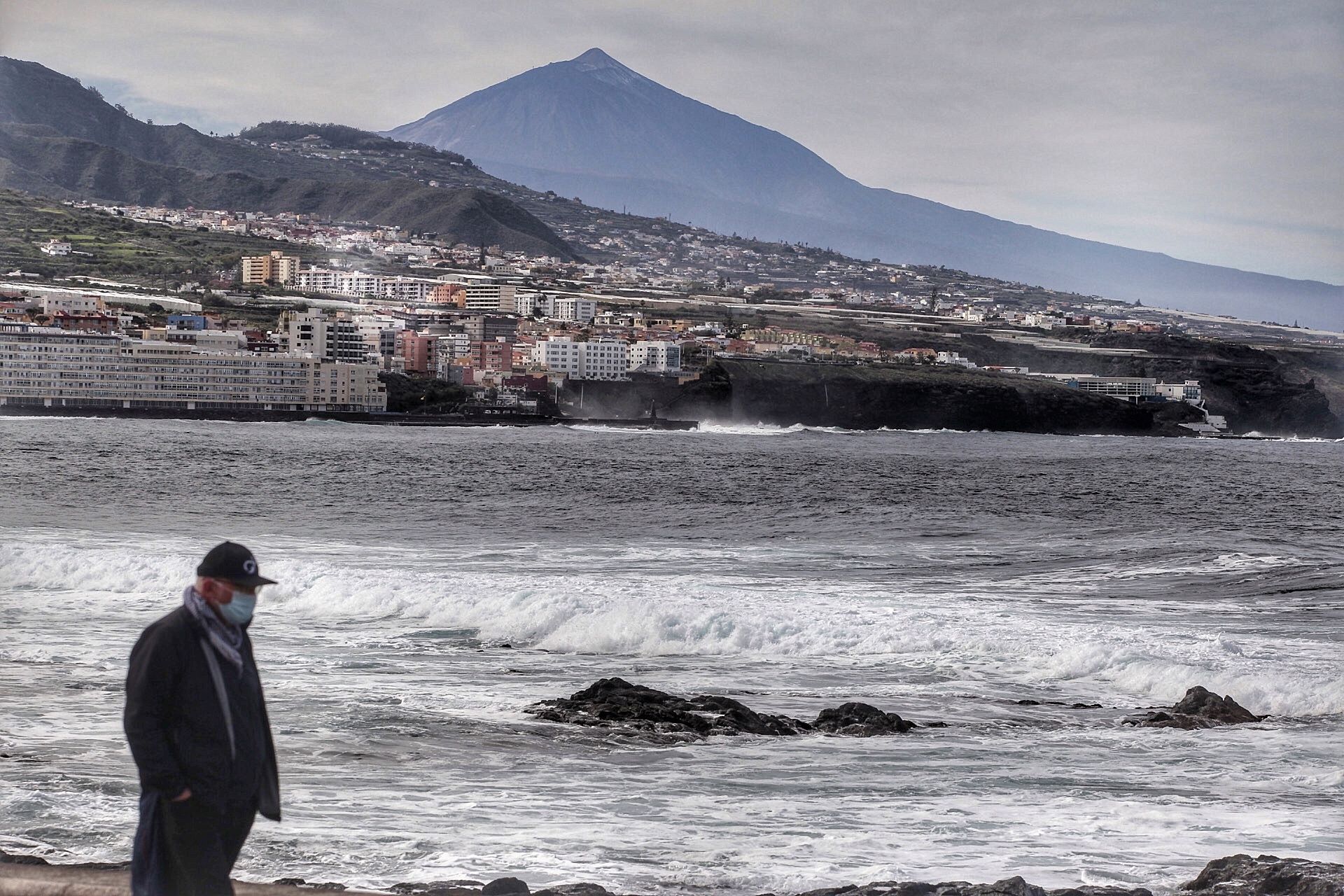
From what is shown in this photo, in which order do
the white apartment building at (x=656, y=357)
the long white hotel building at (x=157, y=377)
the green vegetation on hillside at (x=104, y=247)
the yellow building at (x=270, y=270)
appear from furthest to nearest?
the yellow building at (x=270, y=270), the green vegetation on hillside at (x=104, y=247), the white apartment building at (x=656, y=357), the long white hotel building at (x=157, y=377)

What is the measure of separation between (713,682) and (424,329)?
78.3 m

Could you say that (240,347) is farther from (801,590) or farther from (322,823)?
(322,823)

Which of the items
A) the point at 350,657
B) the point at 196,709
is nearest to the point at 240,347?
the point at 350,657

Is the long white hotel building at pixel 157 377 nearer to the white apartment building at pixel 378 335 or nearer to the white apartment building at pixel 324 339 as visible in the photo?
the white apartment building at pixel 324 339

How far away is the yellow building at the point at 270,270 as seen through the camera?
99500mm

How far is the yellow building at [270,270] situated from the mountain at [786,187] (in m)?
16.5

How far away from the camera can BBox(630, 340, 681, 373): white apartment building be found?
2874 inches

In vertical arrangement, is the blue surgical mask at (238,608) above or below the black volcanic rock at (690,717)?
above

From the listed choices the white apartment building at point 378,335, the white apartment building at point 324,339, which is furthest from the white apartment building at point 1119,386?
the white apartment building at point 324,339

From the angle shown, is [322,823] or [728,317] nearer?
[322,823]

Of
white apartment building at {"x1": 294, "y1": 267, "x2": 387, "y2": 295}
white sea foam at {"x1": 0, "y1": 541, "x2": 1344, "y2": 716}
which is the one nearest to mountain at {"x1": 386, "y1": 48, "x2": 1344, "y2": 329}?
white sea foam at {"x1": 0, "y1": 541, "x2": 1344, "y2": 716}

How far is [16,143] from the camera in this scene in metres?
110

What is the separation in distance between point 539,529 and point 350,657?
1046 centimetres

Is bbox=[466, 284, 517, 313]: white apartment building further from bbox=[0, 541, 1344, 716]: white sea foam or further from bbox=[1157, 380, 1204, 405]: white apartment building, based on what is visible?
bbox=[0, 541, 1344, 716]: white sea foam
